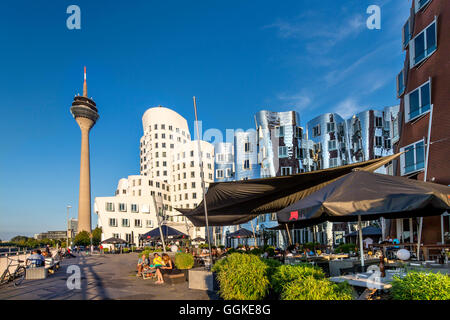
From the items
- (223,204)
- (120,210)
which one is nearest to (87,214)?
(120,210)

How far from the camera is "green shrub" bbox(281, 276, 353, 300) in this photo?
4.48 meters

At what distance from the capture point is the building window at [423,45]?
17.6 m

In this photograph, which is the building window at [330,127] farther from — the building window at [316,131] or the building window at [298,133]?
the building window at [298,133]

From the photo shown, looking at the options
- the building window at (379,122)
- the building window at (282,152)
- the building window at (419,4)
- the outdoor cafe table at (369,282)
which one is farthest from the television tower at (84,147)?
the outdoor cafe table at (369,282)

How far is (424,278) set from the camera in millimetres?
4062

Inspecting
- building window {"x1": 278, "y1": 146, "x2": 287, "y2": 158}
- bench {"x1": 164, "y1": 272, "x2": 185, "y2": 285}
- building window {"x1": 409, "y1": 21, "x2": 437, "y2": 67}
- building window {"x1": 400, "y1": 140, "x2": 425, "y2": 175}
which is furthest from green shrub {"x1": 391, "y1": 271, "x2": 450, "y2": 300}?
building window {"x1": 278, "y1": 146, "x2": 287, "y2": 158}

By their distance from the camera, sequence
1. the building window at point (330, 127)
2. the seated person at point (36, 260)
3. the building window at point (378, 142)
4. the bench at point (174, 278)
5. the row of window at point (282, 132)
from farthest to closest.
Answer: the building window at point (330, 127), the building window at point (378, 142), the row of window at point (282, 132), the seated person at point (36, 260), the bench at point (174, 278)

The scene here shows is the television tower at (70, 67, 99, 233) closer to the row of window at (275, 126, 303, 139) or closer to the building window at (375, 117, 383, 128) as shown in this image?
the row of window at (275, 126, 303, 139)

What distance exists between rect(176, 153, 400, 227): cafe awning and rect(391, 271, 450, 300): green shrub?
5.37m

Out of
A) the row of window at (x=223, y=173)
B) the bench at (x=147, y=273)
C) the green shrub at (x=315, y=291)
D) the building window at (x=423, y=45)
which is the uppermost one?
the building window at (x=423, y=45)

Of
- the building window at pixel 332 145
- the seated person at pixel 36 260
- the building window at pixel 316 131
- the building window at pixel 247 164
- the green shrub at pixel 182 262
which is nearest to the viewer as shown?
the green shrub at pixel 182 262

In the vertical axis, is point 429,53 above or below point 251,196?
above
